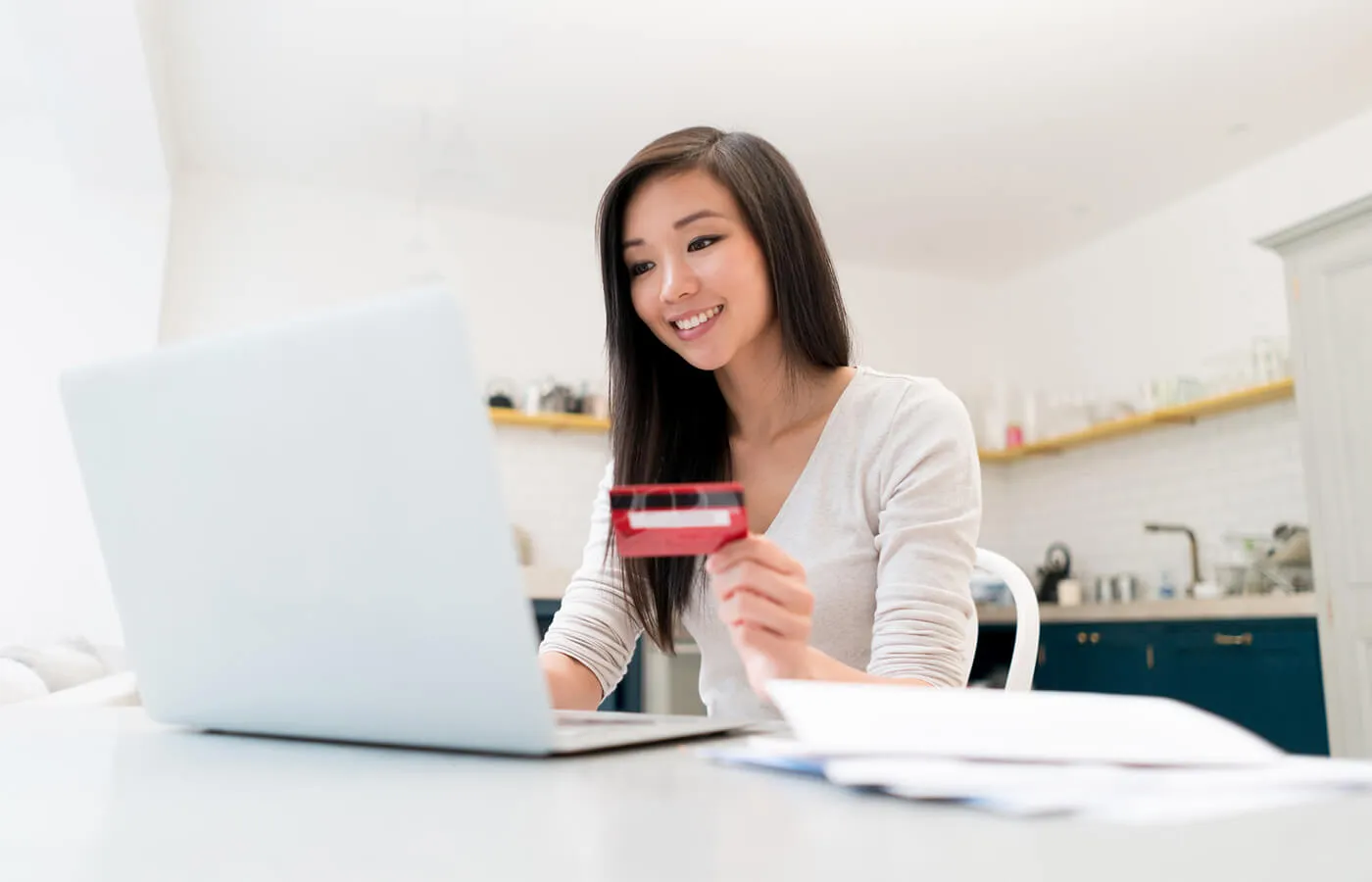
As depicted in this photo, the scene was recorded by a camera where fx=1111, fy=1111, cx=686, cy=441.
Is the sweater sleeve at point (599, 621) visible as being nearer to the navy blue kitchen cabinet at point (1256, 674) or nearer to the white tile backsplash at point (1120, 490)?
the navy blue kitchen cabinet at point (1256, 674)

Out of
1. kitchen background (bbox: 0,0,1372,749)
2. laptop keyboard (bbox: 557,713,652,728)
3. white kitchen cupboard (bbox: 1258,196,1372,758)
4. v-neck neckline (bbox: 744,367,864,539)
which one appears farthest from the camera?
kitchen background (bbox: 0,0,1372,749)

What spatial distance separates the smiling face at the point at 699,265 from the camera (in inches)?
57.5

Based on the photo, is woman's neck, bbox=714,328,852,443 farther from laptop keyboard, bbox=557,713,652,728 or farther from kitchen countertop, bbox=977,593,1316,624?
kitchen countertop, bbox=977,593,1316,624

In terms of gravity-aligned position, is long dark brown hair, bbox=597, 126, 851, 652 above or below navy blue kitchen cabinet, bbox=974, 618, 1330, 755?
above

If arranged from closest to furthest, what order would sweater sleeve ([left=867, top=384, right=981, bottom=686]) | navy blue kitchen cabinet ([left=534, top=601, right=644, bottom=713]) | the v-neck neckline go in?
sweater sleeve ([left=867, top=384, right=981, bottom=686]) < the v-neck neckline < navy blue kitchen cabinet ([left=534, top=601, right=644, bottom=713])

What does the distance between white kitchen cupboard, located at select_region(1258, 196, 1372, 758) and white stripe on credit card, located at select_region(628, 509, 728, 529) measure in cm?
320

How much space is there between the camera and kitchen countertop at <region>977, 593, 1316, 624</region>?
374 centimetres

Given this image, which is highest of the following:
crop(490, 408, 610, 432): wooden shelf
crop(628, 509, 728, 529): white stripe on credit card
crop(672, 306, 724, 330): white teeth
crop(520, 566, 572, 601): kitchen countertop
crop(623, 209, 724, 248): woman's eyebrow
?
crop(490, 408, 610, 432): wooden shelf

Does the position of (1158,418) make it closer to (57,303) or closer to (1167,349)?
(1167,349)

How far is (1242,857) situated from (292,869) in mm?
296

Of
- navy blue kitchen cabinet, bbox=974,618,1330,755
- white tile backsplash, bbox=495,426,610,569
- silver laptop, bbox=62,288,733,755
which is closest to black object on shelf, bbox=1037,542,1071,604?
navy blue kitchen cabinet, bbox=974,618,1330,755

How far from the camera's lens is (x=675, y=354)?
5.29ft

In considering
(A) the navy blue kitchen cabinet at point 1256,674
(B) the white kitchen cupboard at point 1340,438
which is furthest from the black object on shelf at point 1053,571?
(B) the white kitchen cupboard at point 1340,438

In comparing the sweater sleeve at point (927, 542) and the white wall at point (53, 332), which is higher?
the white wall at point (53, 332)
